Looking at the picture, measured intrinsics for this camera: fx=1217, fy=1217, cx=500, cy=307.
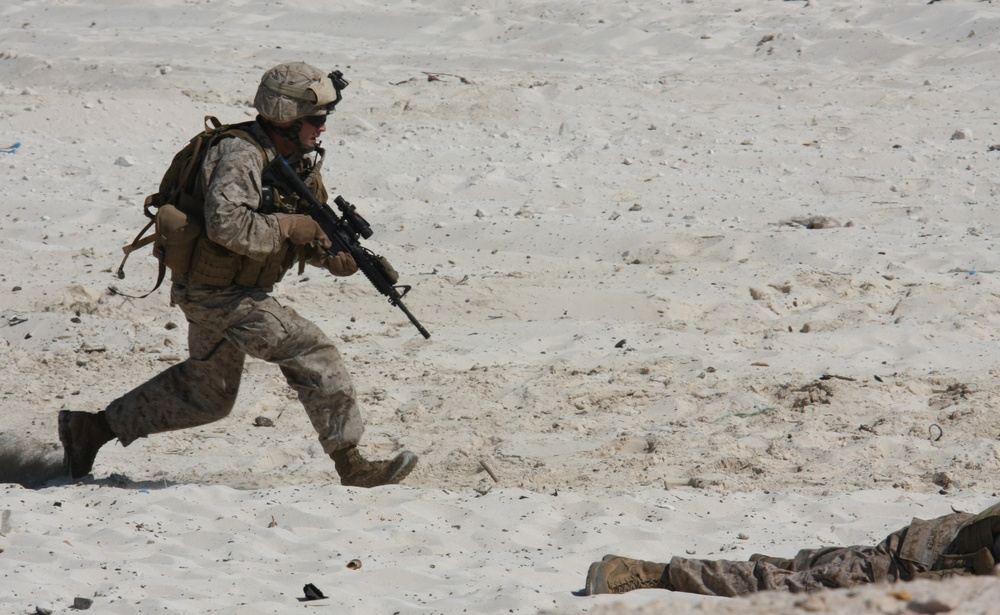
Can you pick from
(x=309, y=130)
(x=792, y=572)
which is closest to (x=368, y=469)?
(x=309, y=130)

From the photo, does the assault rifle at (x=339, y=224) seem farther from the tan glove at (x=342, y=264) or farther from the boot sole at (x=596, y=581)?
the boot sole at (x=596, y=581)

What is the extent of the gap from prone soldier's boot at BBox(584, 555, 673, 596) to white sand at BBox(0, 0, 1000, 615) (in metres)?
0.07

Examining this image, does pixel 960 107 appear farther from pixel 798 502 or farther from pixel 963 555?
pixel 963 555

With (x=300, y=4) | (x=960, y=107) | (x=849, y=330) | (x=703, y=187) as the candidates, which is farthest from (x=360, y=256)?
(x=300, y=4)

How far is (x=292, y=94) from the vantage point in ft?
14.6

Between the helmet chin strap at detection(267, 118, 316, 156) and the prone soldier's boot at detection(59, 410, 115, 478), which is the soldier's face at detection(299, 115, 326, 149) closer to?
the helmet chin strap at detection(267, 118, 316, 156)

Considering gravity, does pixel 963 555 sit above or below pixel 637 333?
above

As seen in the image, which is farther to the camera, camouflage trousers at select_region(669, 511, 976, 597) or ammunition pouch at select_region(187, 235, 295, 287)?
ammunition pouch at select_region(187, 235, 295, 287)

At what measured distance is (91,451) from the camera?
191 inches

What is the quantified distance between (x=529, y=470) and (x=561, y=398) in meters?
0.84

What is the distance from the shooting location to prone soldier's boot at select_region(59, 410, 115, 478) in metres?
4.80

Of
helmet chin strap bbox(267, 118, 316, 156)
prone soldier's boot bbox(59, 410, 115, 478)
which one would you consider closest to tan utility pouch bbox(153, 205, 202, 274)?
helmet chin strap bbox(267, 118, 316, 156)

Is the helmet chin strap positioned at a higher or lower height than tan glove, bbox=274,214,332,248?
higher

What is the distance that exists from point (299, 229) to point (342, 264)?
0.25 meters
